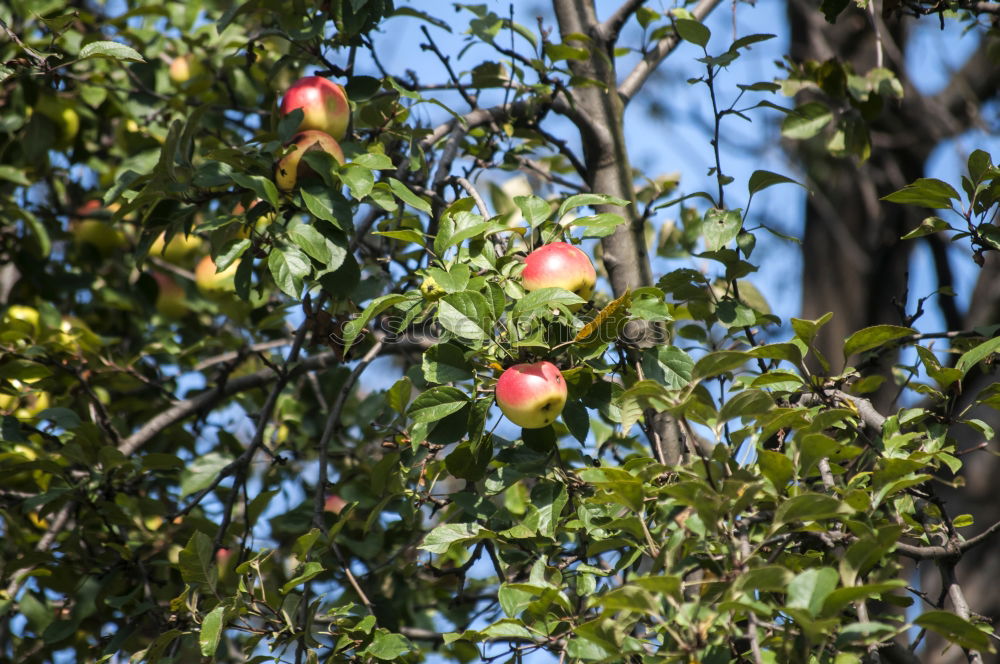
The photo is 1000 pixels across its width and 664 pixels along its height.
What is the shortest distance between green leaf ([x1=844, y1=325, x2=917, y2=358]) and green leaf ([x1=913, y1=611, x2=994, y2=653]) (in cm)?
41

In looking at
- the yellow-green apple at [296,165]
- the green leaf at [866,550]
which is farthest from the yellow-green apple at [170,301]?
the green leaf at [866,550]

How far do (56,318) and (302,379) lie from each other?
643 millimetres

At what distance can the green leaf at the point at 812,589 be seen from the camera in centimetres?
90

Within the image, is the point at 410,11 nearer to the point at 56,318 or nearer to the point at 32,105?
the point at 32,105

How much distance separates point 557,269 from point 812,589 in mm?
590

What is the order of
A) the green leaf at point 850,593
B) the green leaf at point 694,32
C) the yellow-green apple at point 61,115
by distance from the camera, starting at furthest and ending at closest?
the yellow-green apple at point 61,115, the green leaf at point 694,32, the green leaf at point 850,593

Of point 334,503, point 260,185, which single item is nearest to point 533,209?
point 260,185

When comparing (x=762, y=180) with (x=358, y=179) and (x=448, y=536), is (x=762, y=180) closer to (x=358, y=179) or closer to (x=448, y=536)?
(x=358, y=179)

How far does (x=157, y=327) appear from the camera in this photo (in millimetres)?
2611

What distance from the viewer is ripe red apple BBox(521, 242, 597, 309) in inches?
52.3

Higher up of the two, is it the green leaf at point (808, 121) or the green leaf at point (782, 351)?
the green leaf at point (808, 121)

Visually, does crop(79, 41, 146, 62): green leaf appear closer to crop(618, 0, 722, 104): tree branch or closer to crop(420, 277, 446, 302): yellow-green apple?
crop(420, 277, 446, 302): yellow-green apple

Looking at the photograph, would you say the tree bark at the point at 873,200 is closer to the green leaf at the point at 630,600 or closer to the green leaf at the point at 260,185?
the green leaf at the point at 260,185

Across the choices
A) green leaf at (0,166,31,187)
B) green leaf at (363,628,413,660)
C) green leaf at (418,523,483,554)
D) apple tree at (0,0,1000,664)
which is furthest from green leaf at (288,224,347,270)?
green leaf at (0,166,31,187)
